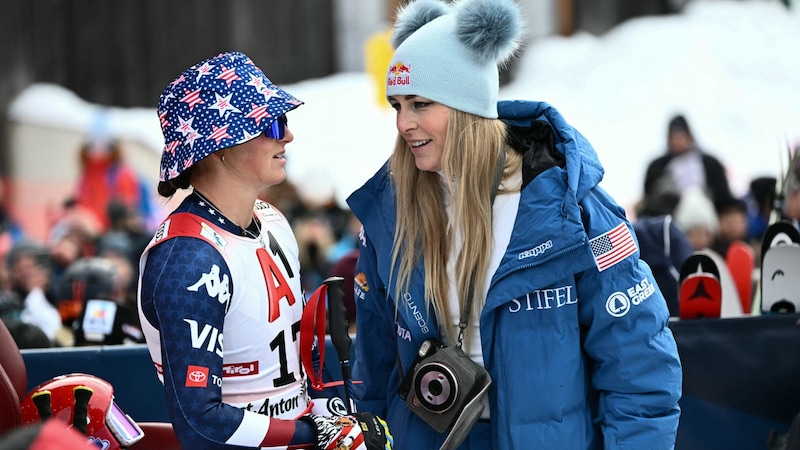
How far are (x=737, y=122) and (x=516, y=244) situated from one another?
26.1 ft

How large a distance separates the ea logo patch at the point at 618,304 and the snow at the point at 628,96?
23.5ft

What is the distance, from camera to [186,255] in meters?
2.06

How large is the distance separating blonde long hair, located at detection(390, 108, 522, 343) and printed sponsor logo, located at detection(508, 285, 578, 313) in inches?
4.9

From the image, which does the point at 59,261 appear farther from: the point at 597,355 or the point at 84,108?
the point at 597,355

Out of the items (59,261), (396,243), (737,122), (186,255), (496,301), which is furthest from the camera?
(737,122)

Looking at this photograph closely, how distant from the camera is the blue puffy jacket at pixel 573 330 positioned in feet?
7.74

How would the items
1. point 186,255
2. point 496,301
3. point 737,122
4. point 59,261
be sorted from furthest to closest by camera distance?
point 737,122, point 59,261, point 496,301, point 186,255

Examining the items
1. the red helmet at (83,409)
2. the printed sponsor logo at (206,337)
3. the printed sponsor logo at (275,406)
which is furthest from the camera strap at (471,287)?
the red helmet at (83,409)

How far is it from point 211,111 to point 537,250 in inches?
33.6

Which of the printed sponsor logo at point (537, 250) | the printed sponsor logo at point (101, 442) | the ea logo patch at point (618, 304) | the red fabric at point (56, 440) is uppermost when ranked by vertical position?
the red fabric at point (56, 440)

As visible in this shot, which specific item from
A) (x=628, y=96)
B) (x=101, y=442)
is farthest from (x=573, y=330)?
(x=628, y=96)

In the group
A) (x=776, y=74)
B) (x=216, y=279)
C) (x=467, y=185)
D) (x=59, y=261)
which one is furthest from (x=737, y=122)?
(x=216, y=279)

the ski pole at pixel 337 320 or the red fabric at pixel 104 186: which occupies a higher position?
the ski pole at pixel 337 320

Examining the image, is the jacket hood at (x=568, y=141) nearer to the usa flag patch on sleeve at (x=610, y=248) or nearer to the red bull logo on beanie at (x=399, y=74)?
the usa flag patch on sleeve at (x=610, y=248)
